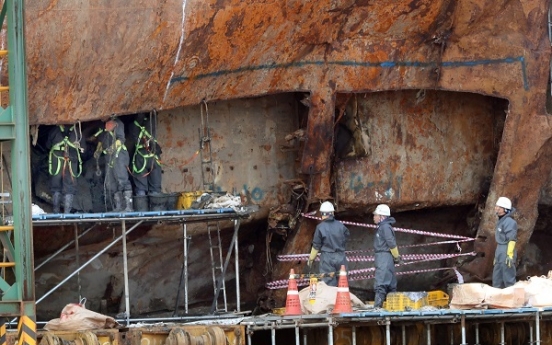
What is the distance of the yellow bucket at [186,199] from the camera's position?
23719mm

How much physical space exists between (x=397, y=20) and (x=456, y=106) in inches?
85.4

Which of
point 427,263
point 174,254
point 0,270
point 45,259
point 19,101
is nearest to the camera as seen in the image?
point 19,101

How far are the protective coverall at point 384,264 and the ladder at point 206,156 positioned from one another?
2.89 m

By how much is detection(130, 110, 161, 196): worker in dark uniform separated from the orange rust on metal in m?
0.45

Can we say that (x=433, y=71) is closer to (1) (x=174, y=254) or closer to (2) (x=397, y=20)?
(2) (x=397, y=20)

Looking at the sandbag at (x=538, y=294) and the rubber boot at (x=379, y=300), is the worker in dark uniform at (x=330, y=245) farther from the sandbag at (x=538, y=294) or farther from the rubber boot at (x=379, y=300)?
the sandbag at (x=538, y=294)

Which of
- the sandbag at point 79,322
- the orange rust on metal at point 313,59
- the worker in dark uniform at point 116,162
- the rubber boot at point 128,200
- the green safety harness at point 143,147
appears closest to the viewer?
the sandbag at point 79,322

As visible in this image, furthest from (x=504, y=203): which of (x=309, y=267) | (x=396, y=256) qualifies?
(x=309, y=267)

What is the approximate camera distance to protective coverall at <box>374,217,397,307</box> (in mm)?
23109

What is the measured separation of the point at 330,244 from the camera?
77.3ft

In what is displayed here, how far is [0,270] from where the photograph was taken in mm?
21000

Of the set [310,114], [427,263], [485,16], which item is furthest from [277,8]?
[427,263]

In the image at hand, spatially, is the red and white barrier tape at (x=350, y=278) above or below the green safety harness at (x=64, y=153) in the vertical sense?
below

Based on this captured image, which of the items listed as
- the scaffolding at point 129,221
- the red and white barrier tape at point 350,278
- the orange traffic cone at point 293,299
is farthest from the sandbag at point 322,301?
the red and white barrier tape at point 350,278
